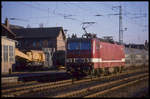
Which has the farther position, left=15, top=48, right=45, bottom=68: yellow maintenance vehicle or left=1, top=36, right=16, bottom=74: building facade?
left=15, top=48, right=45, bottom=68: yellow maintenance vehicle

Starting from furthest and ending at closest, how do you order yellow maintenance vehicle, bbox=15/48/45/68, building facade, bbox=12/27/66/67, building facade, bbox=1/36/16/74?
building facade, bbox=12/27/66/67, yellow maintenance vehicle, bbox=15/48/45/68, building facade, bbox=1/36/16/74

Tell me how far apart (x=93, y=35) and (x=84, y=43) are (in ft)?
5.89

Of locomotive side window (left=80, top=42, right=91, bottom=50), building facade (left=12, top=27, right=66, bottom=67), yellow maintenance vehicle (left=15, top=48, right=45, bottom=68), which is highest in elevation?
building facade (left=12, top=27, right=66, bottom=67)

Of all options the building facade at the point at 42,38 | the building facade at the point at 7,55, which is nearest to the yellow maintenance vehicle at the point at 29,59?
the building facade at the point at 7,55

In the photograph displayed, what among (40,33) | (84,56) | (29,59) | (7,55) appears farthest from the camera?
(40,33)

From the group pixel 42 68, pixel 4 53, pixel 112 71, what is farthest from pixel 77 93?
pixel 42 68

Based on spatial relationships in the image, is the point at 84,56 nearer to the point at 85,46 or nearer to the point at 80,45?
the point at 85,46

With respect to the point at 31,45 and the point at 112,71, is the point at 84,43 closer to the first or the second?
the point at 112,71

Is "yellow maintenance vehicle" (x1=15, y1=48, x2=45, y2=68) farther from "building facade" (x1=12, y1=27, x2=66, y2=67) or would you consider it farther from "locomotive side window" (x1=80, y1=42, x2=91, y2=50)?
"building facade" (x1=12, y1=27, x2=66, y2=67)

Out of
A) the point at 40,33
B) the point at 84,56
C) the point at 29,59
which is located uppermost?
→ the point at 40,33

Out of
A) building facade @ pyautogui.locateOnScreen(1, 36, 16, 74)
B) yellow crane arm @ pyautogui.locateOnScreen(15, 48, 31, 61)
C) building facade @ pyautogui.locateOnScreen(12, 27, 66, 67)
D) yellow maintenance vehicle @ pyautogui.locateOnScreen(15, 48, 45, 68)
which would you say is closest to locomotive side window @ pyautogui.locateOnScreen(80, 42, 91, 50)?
building facade @ pyautogui.locateOnScreen(1, 36, 16, 74)

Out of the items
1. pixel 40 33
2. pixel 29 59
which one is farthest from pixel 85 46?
pixel 40 33

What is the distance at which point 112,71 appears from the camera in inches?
1018

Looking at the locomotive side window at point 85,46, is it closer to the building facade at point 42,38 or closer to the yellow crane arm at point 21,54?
the yellow crane arm at point 21,54
